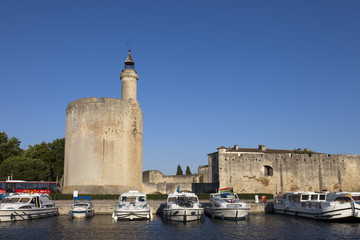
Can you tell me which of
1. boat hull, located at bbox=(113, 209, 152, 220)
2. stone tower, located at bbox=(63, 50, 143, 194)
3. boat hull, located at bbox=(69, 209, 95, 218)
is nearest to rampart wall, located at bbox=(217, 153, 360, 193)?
stone tower, located at bbox=(63, 50, 143, 194)

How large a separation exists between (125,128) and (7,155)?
25266 millimetres

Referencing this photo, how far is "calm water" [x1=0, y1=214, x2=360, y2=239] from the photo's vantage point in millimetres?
17000

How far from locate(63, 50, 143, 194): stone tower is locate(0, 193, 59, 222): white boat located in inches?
421

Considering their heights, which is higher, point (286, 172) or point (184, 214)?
point (286, 172)

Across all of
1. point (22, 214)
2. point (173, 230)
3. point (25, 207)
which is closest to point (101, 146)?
point (25, 207)

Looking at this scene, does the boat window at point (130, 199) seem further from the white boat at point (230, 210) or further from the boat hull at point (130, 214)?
the white boat at point (230, 210)

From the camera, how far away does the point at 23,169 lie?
150 feet

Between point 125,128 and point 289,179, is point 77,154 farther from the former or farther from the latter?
point 289,179

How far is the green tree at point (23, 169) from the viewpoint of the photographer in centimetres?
4531

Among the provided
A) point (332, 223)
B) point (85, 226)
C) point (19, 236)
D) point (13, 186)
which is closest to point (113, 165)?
point (13, 186)

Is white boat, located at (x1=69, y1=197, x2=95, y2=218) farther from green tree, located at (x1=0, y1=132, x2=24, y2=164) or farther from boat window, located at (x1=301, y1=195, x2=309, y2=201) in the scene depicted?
green tree, located at (x1=0, y1=132, x2=24, y2=164)

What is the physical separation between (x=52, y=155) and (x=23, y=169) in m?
6.39

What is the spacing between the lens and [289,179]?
147 ft

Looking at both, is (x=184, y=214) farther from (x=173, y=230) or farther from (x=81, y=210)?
(x=81, y=210)
